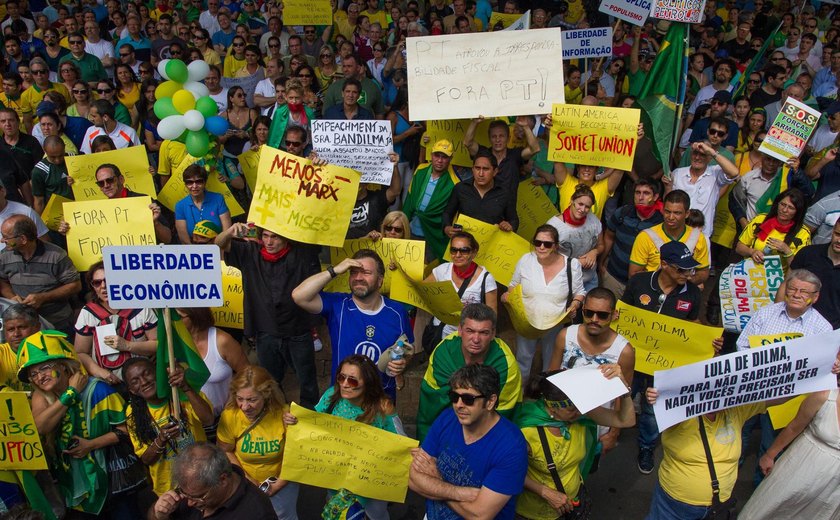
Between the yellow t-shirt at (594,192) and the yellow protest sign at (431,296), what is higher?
the yellow t-shirt at (594,192)

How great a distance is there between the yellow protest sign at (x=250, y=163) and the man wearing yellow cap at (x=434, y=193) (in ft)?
5.66

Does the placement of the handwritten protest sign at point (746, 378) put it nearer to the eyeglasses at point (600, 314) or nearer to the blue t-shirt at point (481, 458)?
the eyeglasses at point (600, 314)

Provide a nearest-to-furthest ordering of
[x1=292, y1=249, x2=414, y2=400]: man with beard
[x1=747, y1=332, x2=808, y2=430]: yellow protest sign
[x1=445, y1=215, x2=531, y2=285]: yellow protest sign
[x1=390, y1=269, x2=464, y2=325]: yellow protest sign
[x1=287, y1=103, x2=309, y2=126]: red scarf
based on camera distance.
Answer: [x1=747, y1=332, x2=808, y2=430]: yellow protest sign, [x1=292, y1=249, x2=414, y2=400]: man with beard, [x1=390, y1=269, x2=464, y2=325]: yellow protest sign, [x1=445, y1=215, x2=531, y2=285]: yellow protest sign, [x1=287, y1=103, x2=309, y2=126]: red scarf

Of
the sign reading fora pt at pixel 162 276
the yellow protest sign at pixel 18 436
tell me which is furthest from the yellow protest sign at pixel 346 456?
the yellow protest sign at pixel 18 436

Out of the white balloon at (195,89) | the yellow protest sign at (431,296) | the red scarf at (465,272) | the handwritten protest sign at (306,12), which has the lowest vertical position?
the yellow protest sign at (431,296)

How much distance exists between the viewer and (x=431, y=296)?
5625mm

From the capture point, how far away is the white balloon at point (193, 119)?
21.5 feet

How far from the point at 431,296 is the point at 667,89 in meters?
4.20

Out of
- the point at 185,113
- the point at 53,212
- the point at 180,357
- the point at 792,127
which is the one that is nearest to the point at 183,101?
the point at 185,113

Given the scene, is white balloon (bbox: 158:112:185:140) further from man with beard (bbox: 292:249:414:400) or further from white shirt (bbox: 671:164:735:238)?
white shirt (bbox: 671:164:735:238)

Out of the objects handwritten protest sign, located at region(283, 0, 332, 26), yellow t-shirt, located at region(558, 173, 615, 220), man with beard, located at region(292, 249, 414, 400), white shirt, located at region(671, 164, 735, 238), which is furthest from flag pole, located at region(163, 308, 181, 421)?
handwritten protest sign, located at region(283, 0, 332, 26)

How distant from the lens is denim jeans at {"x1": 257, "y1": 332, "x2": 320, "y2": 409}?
18.8 ft

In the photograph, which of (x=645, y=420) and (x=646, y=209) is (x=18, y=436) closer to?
(x=645, y=420)

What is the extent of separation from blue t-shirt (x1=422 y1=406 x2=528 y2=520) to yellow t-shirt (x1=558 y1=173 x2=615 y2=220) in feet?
11.5
